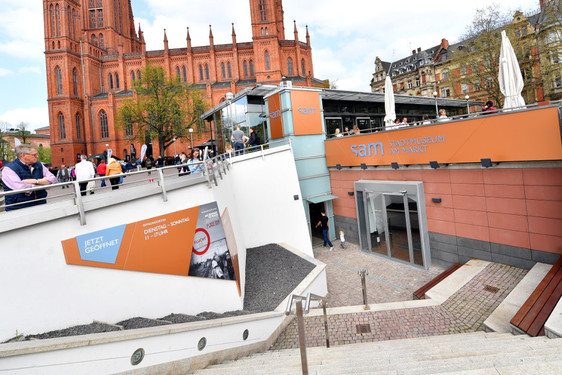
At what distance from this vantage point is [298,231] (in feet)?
41.2

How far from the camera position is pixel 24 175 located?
4.72m

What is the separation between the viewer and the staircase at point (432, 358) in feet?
9.37

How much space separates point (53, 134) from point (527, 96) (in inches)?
2573

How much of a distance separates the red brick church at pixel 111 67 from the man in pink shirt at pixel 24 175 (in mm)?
39196

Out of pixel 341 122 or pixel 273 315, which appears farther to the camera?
pixel 341 122

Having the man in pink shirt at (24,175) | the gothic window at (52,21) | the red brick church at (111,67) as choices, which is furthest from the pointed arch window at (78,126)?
the man in pink shirt at (24,175)

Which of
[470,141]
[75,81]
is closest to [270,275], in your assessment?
[470,141]

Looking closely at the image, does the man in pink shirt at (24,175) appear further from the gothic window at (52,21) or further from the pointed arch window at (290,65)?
the gothic window at (52,21)

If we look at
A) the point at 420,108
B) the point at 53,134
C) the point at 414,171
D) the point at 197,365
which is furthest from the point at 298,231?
the point at 53,134

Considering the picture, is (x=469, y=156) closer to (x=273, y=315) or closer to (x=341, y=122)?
(x=273, y=315)

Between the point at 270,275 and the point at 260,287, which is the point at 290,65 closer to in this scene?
the point at 270,275

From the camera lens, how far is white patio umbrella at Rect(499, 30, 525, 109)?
787cm

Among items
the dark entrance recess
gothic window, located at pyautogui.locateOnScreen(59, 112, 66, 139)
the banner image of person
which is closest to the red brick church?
gothic window, located at pyautogui.locateOnScreen(59, 112, 66, 139)

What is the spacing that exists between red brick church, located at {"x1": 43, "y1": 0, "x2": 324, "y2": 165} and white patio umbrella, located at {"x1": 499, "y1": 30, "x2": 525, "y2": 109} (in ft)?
129
